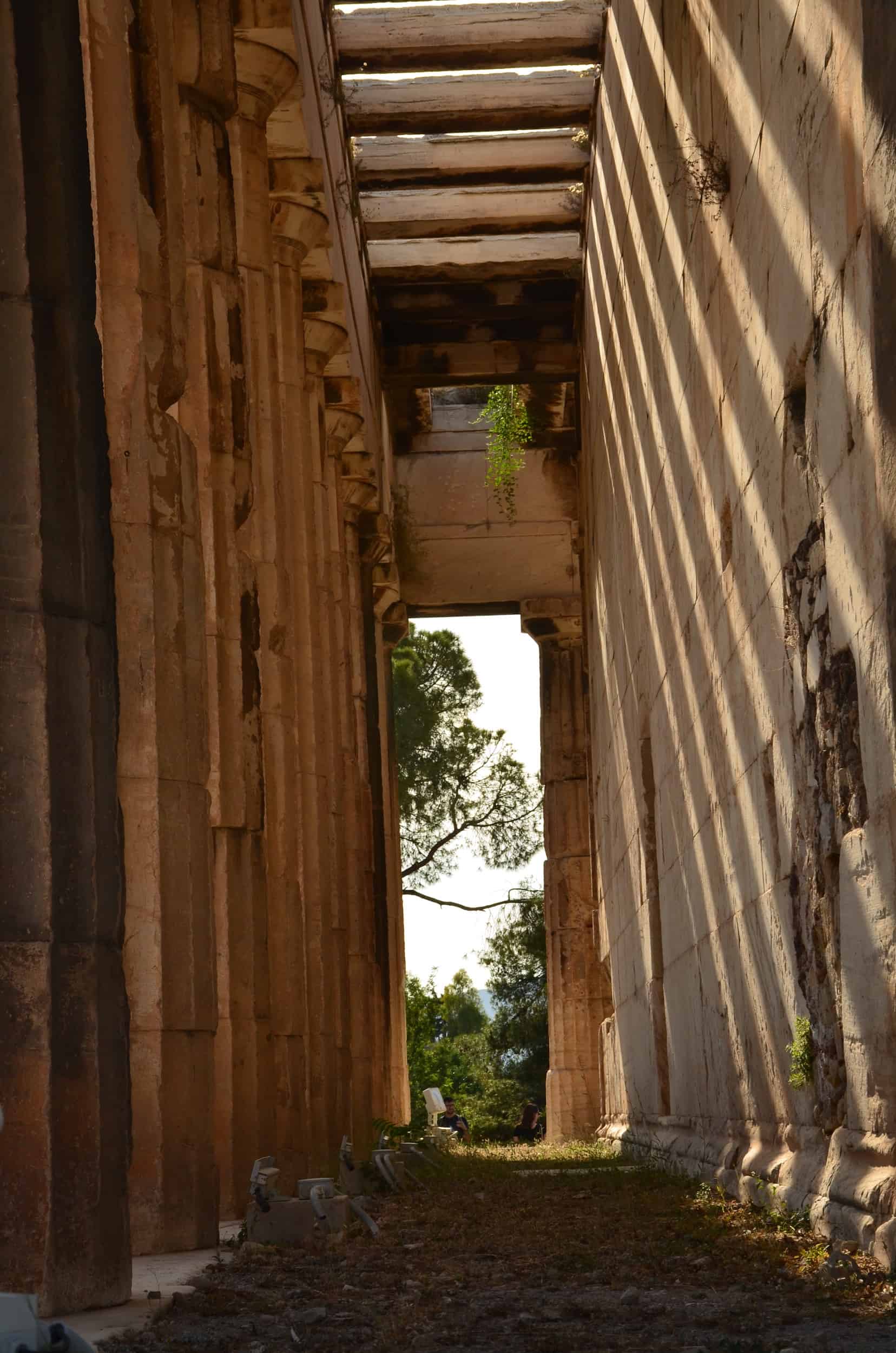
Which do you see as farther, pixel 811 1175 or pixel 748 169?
pixel 748 169

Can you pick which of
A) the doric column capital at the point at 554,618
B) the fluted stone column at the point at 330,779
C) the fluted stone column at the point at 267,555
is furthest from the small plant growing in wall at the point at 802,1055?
the doric column capital at the point at 554,618

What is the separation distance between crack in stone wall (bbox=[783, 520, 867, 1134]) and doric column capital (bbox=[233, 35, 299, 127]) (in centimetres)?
676

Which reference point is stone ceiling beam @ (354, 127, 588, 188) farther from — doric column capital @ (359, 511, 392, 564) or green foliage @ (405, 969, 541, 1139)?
green foliage @ (405, 969, 541, 1139)

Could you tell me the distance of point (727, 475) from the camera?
28.0ft

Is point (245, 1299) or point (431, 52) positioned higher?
point (431, 52)

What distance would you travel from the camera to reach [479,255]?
771 inches

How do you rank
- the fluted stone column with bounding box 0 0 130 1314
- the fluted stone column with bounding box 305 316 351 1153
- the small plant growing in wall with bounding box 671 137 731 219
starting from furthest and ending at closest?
1. the fluted stone column with bounding box 305 316 351 1153
2. the small plant growing in wall with bounding box 671 137 731 219
3. the fluted stone column with bounding box 0 0 130 1314

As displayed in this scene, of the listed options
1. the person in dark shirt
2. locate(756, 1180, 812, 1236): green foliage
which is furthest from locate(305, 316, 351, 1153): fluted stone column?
the person in dark shirt

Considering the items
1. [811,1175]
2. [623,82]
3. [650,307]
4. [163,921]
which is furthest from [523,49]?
[811,1175]

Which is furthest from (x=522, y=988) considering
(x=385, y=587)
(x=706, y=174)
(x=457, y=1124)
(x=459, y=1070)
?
(x=706, y=174)

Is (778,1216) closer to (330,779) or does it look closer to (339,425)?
(330,779)

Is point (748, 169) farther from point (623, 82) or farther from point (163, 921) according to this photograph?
point (623, 82)

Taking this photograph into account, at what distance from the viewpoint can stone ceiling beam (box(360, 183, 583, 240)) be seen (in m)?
18.7

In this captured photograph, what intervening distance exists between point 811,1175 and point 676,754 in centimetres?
503
